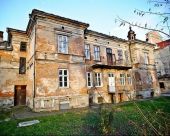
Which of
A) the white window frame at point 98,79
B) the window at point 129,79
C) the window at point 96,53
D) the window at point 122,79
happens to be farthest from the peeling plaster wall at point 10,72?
the window at point 129,79

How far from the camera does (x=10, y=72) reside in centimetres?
1623

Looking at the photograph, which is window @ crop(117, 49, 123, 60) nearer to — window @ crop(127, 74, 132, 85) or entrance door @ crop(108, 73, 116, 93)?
window @ crop(127, 74, 132, 85)

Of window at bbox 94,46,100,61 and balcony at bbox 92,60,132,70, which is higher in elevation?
window at bbox 94,46,100,61

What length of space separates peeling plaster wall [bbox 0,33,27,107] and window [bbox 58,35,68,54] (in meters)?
5.54

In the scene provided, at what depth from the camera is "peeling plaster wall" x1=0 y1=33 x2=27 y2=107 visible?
15.5 m

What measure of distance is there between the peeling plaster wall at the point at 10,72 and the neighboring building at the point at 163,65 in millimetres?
28403

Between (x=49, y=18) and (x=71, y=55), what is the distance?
13.8ft

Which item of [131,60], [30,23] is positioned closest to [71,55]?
[30,23]

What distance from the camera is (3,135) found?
648 centimetres

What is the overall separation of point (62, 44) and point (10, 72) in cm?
698

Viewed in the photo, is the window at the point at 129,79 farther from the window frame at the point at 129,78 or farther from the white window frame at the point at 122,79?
the white window frame at the point at 122,79

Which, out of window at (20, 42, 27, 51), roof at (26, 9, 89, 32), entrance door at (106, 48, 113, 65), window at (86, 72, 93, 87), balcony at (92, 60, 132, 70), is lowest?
window at (86, 72, 93, 87)

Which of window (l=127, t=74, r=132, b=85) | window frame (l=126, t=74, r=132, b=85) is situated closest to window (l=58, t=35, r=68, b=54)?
window frame (l=126, t=74, r=132, b=85)

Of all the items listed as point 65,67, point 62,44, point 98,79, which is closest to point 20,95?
point 65,67
